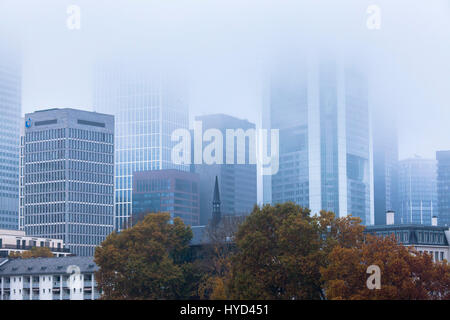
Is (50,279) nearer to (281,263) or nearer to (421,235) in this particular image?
(421,235)

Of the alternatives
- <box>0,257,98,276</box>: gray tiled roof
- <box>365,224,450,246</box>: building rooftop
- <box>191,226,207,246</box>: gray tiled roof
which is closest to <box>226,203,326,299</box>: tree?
<box>191,226,207,246</box>: gray tiled roof

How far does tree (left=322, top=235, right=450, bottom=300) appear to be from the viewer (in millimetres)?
106938

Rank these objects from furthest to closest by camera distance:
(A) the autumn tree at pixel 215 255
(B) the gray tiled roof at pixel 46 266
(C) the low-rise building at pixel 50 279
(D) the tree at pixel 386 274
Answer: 1. (B) the gray tiled roof at pixel 46 266
2. (C) the low-rise building at pixel 50 279
3. (A) the autumn tree at pixel 215 255
4. (D) the tree at pixel 386 274

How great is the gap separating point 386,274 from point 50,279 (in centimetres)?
9381

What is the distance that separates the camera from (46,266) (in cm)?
18912

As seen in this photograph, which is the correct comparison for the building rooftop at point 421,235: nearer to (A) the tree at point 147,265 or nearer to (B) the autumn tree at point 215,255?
(B) the autumn tree at point 215,255

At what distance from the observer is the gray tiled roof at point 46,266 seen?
186 meters

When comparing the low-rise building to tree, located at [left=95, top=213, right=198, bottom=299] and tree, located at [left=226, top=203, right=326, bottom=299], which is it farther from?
tree, located at [left=226, top=203, right=326, bottom=299]

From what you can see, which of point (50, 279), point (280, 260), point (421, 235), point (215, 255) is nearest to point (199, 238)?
point (215, 255)

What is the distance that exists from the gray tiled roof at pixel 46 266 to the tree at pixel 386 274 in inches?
3159

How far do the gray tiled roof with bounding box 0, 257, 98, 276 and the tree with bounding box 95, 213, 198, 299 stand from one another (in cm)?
2708

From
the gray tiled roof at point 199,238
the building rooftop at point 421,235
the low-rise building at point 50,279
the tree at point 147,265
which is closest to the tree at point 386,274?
the tree at point 147,265

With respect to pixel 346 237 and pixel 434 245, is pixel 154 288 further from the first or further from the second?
pixel 434 245
